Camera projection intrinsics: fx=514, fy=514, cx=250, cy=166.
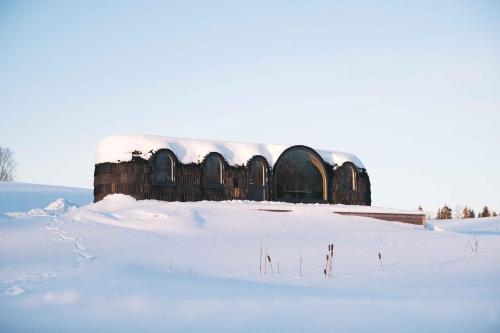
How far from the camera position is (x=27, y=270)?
28.3ft

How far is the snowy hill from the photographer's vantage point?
37438mm

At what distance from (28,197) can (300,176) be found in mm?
24877

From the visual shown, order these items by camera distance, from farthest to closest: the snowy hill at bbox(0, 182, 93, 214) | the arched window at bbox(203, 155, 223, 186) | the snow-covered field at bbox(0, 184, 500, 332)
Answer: the snowy hill at bbox(0, 182, 93, 214), the arched window at bbox(203, 155, 223, 186), the snow-covered field at bbox(0, 184, 500, 332)

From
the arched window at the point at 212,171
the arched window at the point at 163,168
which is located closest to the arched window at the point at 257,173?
the arched window at the point at 212,171

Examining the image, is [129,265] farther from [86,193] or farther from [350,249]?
[86,193]

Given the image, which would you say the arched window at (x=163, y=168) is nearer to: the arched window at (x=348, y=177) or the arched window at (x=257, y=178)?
the arched window at (x=257, y=178)

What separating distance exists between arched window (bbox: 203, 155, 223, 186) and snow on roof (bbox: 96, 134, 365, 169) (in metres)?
0.36

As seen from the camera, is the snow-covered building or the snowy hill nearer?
the snow-covered building

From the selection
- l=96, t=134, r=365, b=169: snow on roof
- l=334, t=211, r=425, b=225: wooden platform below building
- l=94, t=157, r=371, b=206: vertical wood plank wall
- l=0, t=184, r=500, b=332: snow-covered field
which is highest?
l=96, t=134, r=365, b=169: snow on roof

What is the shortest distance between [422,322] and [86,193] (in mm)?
48022

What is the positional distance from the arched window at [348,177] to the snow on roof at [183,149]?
926mm

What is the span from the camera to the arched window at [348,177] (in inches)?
1041

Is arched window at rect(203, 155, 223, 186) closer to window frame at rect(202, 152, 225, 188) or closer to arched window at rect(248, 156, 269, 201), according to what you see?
window frame at rect(202, 152, 225, 188)

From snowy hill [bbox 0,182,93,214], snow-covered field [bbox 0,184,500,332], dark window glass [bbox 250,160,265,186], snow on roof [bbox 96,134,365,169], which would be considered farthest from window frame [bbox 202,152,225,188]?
snowy hill [bbox 0,182,93,214]
